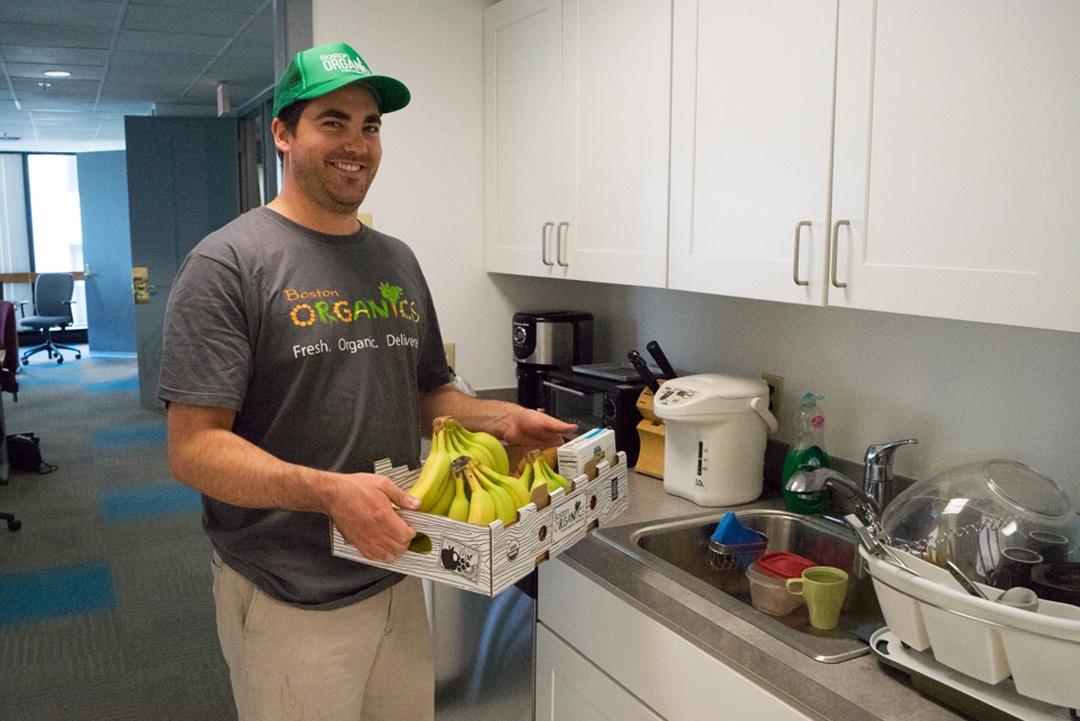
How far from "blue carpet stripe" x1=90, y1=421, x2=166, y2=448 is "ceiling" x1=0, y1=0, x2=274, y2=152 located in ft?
8.50

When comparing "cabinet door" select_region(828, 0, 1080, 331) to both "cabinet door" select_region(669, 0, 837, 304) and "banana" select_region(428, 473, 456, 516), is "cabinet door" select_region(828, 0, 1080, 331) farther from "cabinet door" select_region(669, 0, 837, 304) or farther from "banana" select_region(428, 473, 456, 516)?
"banana" select_region(428, 473, 456, 516)

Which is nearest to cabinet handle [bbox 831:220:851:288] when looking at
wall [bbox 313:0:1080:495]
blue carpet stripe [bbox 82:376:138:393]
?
wall [bbox 313:0:1080:495]

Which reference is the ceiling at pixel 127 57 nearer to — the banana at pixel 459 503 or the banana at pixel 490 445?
the banana at pixel 490 445

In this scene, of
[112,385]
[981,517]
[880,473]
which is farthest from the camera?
[112,385]

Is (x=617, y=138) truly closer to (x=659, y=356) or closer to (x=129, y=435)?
(x=659, y=356)

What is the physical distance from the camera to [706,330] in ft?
8.38

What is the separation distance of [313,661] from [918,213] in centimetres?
127

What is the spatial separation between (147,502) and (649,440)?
3844 millimetres

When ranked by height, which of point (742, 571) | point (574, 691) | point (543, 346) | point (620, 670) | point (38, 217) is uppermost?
point (38, 217)

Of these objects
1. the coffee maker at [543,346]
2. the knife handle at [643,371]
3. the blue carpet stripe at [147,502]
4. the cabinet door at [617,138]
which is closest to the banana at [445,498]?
the cabinet door at [617,138]

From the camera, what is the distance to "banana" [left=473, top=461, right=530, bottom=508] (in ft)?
4.78

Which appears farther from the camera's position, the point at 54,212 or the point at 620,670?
the point at 54,212

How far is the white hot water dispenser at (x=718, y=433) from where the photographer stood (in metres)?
2.07

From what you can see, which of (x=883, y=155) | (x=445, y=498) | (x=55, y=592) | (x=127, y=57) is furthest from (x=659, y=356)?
(x=127, y=57)
